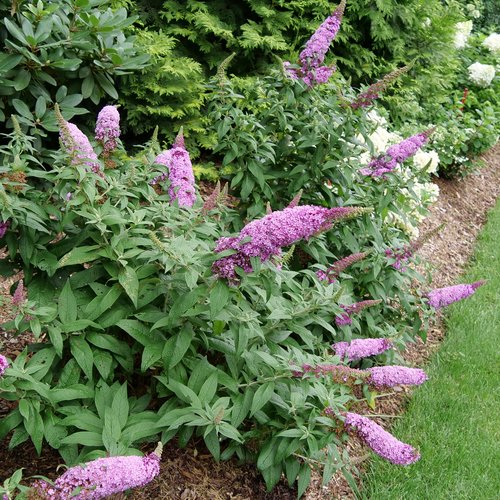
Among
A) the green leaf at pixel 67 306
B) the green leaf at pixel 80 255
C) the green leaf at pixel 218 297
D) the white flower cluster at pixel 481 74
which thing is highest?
the green leaf at pixel 218 297

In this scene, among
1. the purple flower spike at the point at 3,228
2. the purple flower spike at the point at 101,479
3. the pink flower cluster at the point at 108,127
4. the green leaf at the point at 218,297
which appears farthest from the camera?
the pink flower cluster at the point at 108,127

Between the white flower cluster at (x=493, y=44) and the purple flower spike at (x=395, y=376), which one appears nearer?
the purple flower spike at (x=395, y=376)

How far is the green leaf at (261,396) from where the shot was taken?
8.05 feet

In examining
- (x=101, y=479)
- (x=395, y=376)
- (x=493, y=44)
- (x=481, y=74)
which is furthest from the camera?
(x=493, y=44)

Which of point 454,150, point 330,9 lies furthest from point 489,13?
point 330,9

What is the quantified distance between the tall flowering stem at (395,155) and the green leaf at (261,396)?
1.66 m

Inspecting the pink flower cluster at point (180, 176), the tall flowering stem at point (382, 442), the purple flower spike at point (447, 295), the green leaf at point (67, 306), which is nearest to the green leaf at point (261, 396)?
the tall flowering stem at point (382, 442)

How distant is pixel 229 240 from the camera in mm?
2295

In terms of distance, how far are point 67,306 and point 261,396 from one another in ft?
2.89

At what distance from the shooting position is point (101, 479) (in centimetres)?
200

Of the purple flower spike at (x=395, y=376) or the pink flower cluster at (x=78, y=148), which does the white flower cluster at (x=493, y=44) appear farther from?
the pink flower cluster at (x=78, y=148)

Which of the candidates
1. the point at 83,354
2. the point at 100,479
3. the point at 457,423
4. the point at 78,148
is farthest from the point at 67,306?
the point at 457,423

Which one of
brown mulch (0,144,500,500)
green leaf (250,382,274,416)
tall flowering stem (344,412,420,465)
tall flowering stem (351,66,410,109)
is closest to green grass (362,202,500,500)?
brown mulch (0,144,500,500)

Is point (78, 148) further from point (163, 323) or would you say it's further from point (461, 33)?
point (461, 33)
